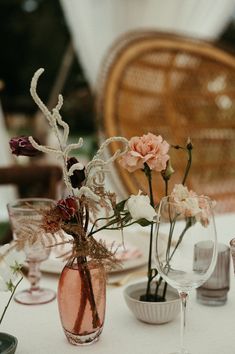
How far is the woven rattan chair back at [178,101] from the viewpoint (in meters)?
2.20

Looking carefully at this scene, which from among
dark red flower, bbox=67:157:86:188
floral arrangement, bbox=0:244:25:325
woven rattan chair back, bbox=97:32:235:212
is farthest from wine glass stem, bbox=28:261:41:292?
woven rattan chair back, bbox=97:32:235:212

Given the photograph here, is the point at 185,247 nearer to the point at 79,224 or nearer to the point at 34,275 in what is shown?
the point at 79,224

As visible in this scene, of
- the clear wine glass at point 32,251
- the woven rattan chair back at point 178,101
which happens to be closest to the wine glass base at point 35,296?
the clear wine glass at point 32,251

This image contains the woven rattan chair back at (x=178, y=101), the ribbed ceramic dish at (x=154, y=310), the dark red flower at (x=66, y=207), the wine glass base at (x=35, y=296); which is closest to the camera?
the dark red flower at (x=66, y=207)

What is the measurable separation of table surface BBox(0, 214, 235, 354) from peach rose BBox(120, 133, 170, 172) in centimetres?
25

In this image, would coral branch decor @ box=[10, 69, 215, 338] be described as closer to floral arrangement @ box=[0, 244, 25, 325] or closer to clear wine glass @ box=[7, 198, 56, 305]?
floral arrangement @ box=[0, 244, 25, 325]

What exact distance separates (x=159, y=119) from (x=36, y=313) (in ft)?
4.90

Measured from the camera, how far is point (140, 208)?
2.61 ft

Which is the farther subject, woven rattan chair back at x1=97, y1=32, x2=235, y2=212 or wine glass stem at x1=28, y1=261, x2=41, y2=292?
woven rattan chair back at x1=97, y1=32, x2=235, y2=212

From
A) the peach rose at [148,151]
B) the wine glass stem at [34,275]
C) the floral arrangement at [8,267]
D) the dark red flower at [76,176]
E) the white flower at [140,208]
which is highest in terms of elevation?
the peach rose at [148,151]

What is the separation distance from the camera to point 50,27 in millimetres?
7961

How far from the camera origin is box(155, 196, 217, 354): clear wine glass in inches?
32.5

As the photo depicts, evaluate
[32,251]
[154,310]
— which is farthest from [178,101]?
[154,310]

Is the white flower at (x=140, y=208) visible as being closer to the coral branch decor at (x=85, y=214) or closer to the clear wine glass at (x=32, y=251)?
the coral branch decor at (x=85, y=214)
